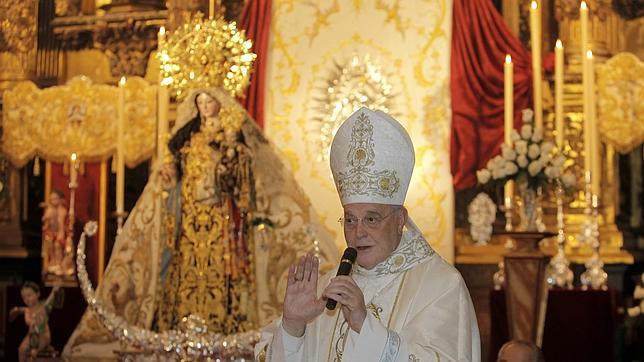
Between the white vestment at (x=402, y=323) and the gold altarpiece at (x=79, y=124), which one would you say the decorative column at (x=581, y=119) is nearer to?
the gold altarpiece at (x=79, y=124)

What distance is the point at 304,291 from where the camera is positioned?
13.9 feet

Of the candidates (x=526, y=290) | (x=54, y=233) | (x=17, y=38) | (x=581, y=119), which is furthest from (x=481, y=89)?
(x=17, y=38)

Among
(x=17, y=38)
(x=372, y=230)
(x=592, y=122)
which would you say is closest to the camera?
(x=372, y=230)

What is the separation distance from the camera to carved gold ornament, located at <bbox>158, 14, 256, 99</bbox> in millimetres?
8805

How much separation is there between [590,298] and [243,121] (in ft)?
8.13

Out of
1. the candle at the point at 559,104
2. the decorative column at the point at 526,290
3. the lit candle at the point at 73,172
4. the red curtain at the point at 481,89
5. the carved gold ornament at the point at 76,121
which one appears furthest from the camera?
the carved gold ornament at the point at 76,121

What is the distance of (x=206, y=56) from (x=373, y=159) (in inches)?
175

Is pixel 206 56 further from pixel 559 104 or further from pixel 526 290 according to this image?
pixel 526 290

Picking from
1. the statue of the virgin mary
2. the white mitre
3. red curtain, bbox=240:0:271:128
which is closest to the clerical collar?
the white mitre

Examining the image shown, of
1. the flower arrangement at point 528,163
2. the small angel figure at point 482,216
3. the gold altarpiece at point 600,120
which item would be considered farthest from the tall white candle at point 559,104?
the small angel figure at point 482,216

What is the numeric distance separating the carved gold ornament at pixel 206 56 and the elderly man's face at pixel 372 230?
14.7 ft

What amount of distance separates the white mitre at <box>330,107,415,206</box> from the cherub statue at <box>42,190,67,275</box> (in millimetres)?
6688

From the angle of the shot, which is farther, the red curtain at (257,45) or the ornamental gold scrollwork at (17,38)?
the ornamental gold scrollwork at (17,38)

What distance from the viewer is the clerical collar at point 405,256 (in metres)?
4.49
